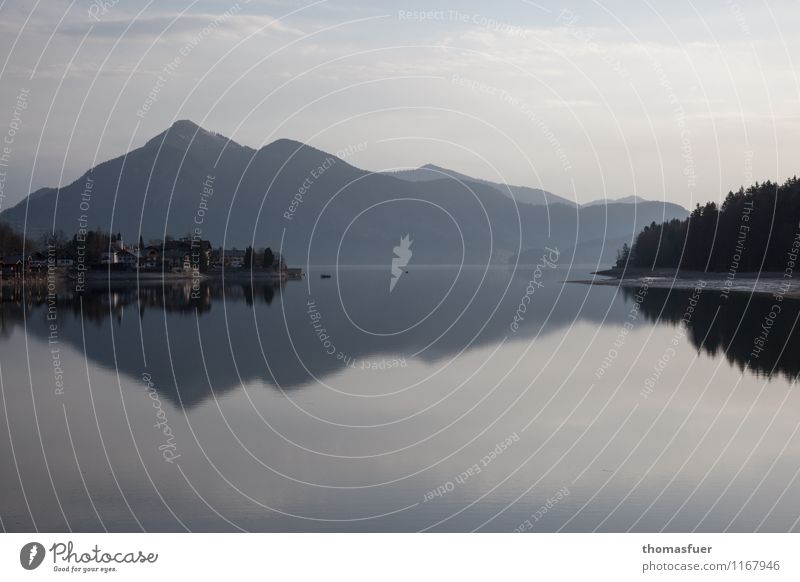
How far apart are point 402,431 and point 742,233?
304 feet

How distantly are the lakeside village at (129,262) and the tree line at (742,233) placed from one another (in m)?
57.1

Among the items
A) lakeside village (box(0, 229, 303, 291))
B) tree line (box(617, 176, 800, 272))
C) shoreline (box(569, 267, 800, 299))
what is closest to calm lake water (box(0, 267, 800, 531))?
shoreline (box(569, 267, 800, 299))

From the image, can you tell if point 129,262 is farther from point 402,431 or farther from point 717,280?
point 402,431

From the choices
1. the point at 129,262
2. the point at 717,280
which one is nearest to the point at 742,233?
the point at 717,280

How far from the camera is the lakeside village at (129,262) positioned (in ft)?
450

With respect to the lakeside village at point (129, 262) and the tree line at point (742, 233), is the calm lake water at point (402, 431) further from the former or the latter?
the lakeside village at point (129, 262)

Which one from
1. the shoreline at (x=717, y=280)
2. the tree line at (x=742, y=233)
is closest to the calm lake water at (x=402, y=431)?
the shoreline at (x=717, y=280)

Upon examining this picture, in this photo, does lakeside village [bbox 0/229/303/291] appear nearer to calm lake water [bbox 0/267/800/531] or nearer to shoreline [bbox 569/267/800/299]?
shoreline [bbox 569/267/800/299]

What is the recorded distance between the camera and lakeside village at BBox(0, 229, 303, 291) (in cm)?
13712

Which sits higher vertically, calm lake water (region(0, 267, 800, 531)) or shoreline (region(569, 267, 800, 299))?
shoreline (region(569, 267, 800, 299))

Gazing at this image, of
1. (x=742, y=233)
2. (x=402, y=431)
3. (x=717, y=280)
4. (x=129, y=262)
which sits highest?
(x=129, y=262)

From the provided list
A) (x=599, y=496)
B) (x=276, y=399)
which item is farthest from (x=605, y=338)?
(x=599, y=496)

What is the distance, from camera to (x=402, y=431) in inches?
928

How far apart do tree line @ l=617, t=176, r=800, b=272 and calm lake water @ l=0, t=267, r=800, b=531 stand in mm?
56436
